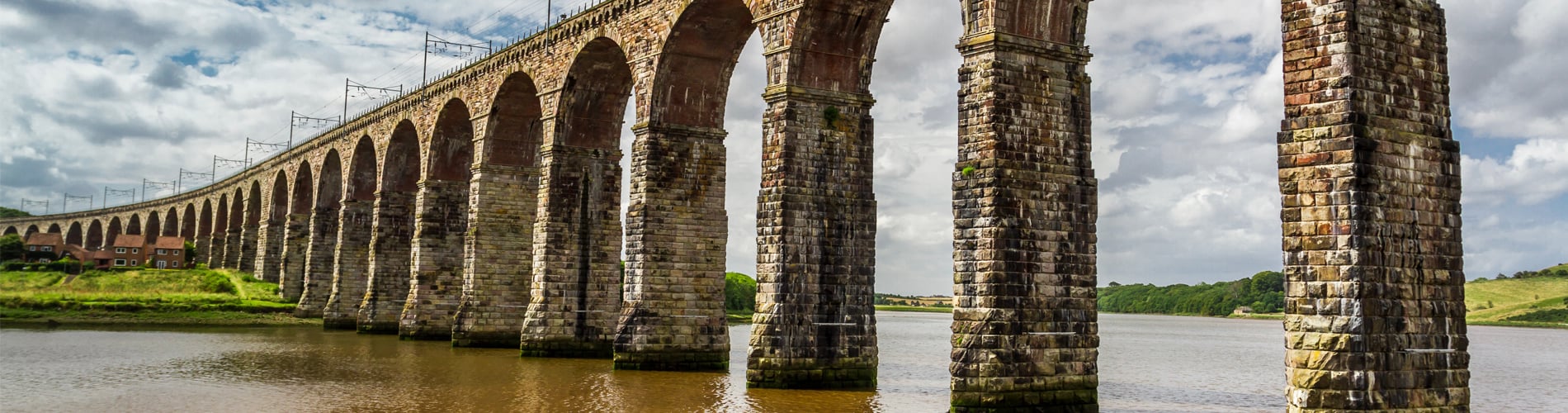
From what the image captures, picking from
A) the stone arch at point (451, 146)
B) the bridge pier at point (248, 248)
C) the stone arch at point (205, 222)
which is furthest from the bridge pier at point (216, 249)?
the stone arch at point (451, 146)

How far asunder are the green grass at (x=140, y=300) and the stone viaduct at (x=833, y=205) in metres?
6.49

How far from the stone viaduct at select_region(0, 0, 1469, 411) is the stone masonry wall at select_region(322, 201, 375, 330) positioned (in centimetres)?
10

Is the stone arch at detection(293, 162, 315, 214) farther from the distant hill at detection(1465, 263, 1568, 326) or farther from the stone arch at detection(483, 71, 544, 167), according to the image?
the distant hill at detection(1465, 263, 1568, 326)

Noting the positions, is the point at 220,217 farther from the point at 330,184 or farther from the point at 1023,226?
the point at 1023,226

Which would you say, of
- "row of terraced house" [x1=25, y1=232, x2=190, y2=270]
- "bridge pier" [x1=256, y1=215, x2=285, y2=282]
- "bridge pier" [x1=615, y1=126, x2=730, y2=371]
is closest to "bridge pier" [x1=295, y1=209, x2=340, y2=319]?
"bridge pier" [x1=256, y1=215, x2=285, y2=282]

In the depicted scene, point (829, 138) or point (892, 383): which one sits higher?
point (829, 138)

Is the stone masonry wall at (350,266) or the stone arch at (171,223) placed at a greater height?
the stone arch at (171,223)

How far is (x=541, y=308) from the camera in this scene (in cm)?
2600

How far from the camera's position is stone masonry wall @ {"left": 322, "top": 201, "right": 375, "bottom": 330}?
40375 millimetres

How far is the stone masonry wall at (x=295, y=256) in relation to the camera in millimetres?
47750

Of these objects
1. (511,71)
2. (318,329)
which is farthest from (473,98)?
(318,329)

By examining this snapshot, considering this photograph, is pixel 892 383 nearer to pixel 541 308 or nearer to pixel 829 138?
pixel 829 138

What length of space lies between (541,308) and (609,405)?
952cm

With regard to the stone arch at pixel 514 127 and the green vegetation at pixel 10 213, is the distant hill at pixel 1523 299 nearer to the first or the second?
the stone arch at pixel 514 127
